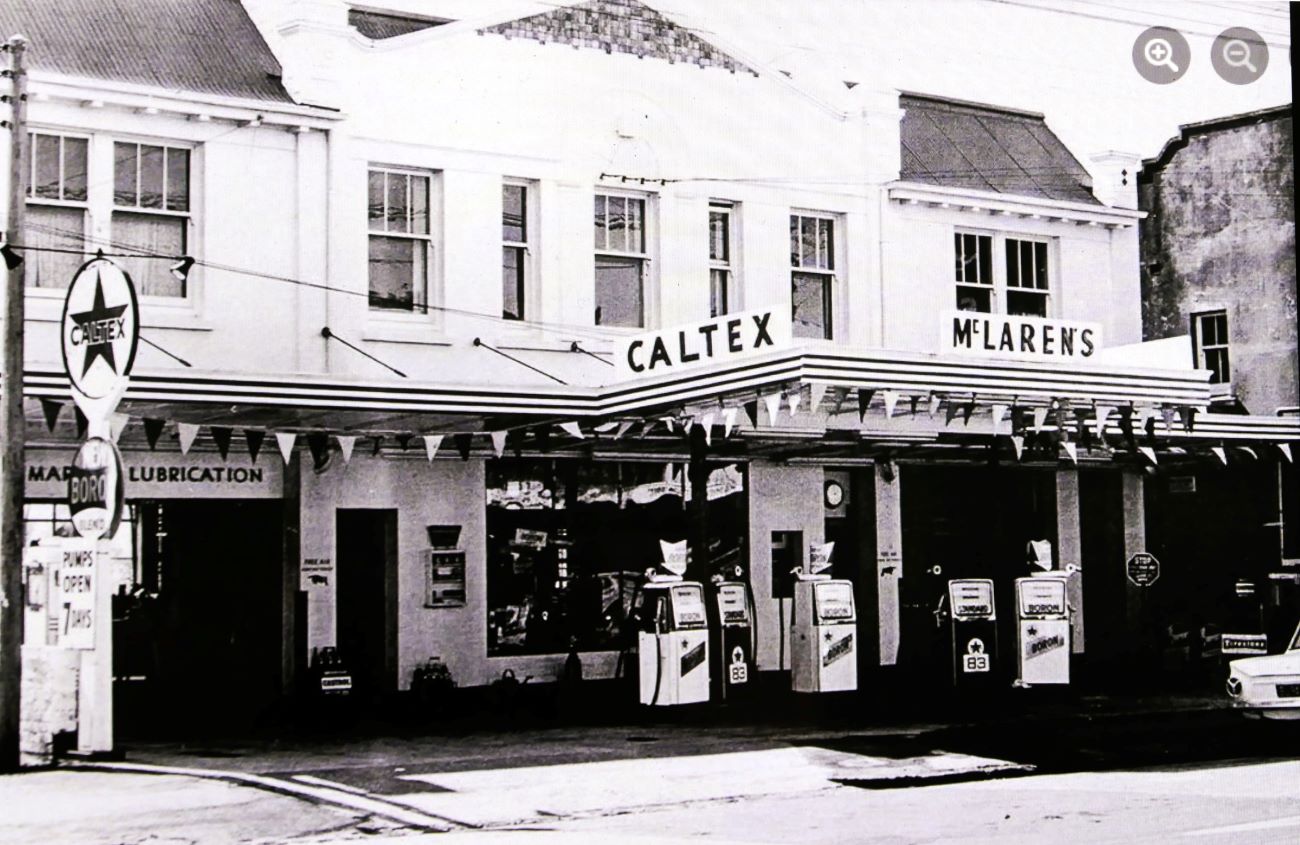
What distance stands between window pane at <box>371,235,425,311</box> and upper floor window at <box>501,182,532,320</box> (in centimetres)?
112

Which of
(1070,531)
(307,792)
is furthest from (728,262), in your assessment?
(307,792)

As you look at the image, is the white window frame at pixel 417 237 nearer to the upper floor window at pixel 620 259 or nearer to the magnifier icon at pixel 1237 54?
the upper floor window at pixel 620 259

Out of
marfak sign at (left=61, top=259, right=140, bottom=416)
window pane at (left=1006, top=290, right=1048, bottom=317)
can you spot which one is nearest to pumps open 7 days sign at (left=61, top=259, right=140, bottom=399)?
marfak sign at (left=61, top=259, right=140, bottom=416)

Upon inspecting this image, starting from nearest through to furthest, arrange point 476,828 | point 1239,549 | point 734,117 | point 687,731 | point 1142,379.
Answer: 1. point 476,828
2. point 687,731
3. point 1142,379
4. point 734,117
5. point 1239,549

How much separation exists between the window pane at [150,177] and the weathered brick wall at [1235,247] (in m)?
17.5

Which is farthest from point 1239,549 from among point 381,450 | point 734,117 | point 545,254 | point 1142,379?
point 381,450

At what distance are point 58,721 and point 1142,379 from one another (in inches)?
455

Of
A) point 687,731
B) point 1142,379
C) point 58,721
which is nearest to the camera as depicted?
point 58,721

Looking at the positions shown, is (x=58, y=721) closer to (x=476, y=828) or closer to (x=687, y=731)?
(x=476, y=828)

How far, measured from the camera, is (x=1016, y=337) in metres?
18.3

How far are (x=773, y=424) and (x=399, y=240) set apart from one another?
5.07 meters

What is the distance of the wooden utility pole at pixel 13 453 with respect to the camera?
48.0 ft

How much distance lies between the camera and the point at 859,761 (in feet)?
50.5

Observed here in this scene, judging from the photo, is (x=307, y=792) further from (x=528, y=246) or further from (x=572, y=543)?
(x=528, y=246)
